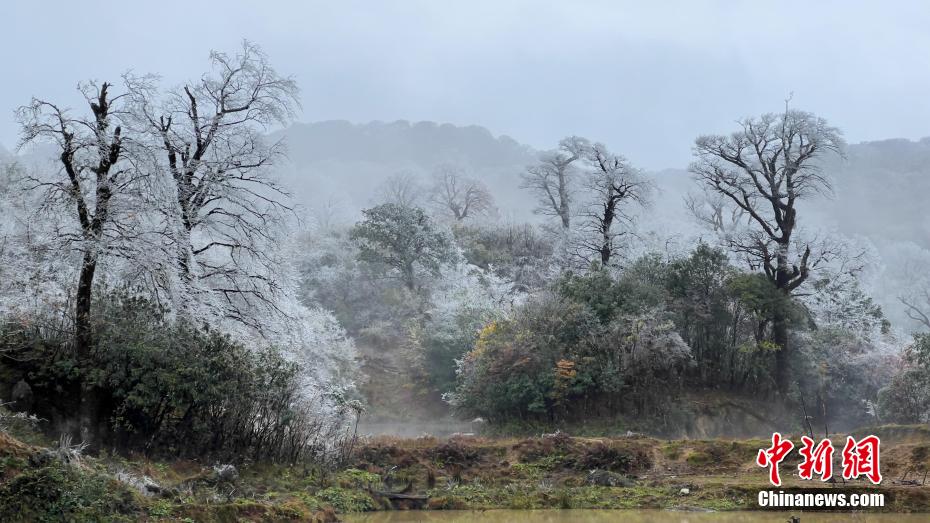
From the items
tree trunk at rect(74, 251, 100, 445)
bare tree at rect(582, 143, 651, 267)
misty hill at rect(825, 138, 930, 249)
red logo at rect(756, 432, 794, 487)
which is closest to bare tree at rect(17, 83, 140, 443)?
tree trunk at rect(74, 251, 100, 445)

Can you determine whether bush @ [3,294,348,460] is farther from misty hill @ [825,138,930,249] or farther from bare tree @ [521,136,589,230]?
misty hill @ [825,138,930,249]

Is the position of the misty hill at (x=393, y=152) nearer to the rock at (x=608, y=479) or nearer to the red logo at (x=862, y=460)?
the rock at (x=608, y=479)

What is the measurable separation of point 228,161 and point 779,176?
18.9m

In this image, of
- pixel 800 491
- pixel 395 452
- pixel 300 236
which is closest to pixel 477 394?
pixel 395 452

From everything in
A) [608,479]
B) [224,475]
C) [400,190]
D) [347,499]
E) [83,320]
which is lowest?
[347,499]

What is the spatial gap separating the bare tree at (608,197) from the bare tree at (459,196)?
2340 cm

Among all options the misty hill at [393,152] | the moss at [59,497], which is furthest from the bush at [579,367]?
the misty hill at [393,152]

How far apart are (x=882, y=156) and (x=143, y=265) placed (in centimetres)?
11879

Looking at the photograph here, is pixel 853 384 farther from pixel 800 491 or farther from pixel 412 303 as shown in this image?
pixel 412 303

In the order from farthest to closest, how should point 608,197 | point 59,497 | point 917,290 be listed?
point 917,290, point 608,197, point 59,497

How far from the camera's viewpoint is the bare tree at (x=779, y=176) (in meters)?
24.1

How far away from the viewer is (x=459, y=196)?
63.1 metres

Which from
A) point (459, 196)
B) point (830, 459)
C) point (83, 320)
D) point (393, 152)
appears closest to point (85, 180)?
point (83, 320)

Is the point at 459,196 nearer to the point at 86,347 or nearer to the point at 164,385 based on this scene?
the point at 86,347
